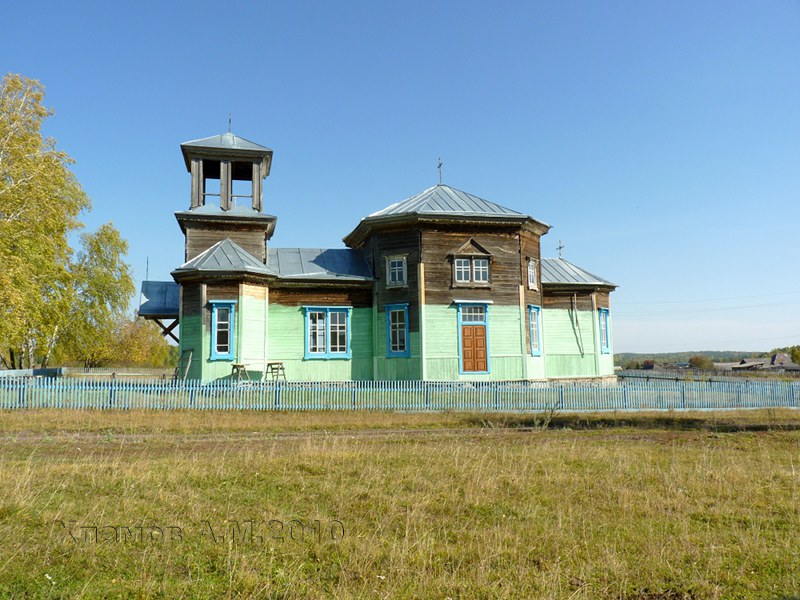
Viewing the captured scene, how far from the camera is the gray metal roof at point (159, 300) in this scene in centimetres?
2225

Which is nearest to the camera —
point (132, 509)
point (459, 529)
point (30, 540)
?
point (30, 540)

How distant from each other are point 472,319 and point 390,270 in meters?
3.74

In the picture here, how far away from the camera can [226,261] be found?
2072 cm

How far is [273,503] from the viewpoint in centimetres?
669

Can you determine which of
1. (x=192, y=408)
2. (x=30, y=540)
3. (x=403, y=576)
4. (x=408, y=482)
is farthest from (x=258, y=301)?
(x=403, y=576)

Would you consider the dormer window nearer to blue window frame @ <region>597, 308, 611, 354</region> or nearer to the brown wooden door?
the brown wooden door

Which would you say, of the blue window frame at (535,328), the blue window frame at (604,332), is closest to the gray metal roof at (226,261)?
the blue window frame at (535,328)

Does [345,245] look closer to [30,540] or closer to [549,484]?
[549,484]

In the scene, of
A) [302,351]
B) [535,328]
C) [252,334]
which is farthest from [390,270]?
[535,328]

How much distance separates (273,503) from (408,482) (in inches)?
77.4

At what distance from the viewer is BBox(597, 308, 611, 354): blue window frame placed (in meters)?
26.5

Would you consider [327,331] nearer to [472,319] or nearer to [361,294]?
[361,294]

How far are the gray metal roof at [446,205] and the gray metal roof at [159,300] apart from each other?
8.97 m

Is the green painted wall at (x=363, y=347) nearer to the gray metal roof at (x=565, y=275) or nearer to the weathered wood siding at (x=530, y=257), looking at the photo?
the weathered wood siding at (x=530, y=257)
